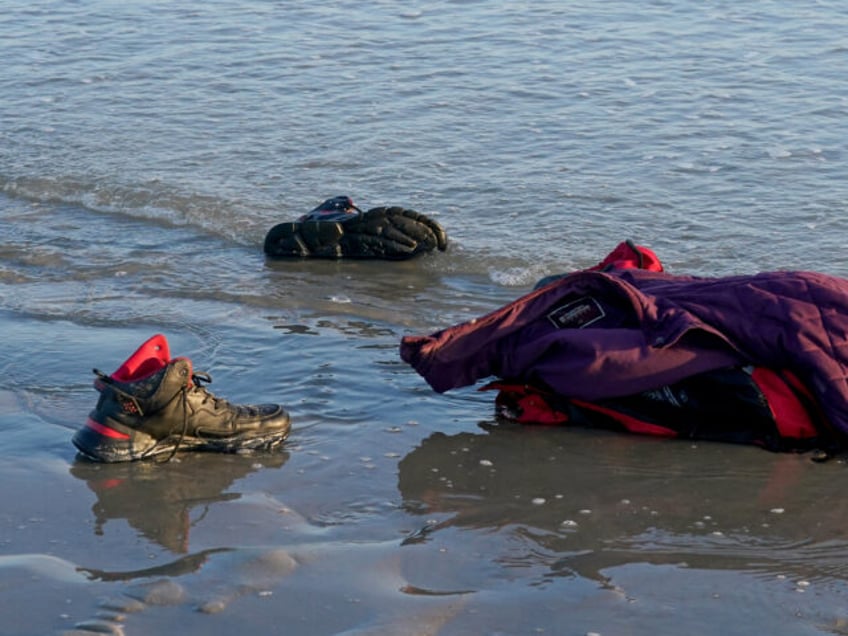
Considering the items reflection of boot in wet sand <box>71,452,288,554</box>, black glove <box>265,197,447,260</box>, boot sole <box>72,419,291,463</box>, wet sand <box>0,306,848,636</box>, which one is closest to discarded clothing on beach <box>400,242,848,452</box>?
wet sand <box>0,306,848,636</box>

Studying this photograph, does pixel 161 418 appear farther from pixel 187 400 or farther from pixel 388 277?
pixel 388 277

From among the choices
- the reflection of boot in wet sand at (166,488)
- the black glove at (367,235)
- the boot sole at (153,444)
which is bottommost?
the reflection of boot in wet sand at (166,488)

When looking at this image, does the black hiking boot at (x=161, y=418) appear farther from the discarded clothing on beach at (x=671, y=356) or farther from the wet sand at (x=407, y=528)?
the discarded clothing on beach at (x=671, y=356)

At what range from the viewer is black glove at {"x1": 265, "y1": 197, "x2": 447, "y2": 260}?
7.17 m

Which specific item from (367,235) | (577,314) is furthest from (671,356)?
(367,235)

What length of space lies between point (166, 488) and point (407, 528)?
85 centimetres

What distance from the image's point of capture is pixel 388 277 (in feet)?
23.2

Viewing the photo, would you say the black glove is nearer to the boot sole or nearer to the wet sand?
the wet sand

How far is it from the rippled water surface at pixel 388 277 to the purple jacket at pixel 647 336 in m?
0.21

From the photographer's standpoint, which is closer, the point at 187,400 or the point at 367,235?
the point at 187,400

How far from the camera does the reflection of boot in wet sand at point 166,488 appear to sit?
158 inches

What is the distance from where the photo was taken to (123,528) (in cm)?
400

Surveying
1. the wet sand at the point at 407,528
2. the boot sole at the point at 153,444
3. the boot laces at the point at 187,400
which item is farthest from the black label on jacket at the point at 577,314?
the boot laces at the point at 187,400

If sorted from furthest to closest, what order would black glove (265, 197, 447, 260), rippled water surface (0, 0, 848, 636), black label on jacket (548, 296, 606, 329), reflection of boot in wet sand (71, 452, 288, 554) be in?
black glove (265, 197, 447, 260) → black label on jacket (548, 296, 606, 329) → reflection of boot in wet sand (71, 452, 288, 554) → rippled water surface (0, 0, 848, 636)
